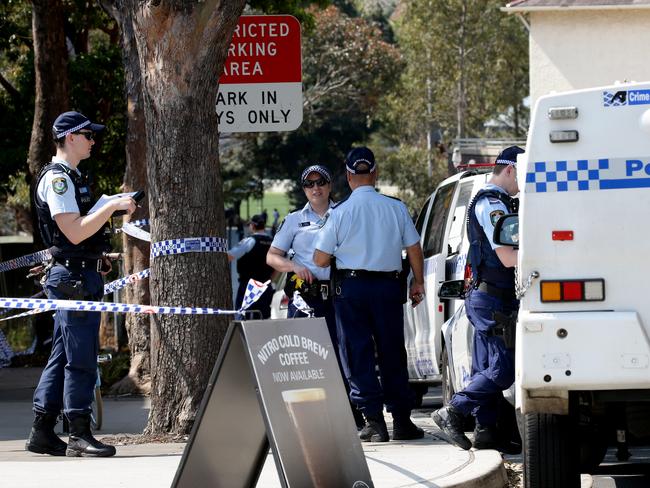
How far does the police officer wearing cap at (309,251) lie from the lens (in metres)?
9.27

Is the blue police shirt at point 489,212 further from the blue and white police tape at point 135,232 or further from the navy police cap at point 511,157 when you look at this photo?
the blue and white police tape at point 135,232

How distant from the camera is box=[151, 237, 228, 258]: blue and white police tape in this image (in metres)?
8.71

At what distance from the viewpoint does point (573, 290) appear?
6.25 meters

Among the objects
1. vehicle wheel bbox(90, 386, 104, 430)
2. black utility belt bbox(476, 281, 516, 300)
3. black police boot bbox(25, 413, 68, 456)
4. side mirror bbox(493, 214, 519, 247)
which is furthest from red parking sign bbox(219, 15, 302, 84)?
side mirror bbox(493, 214, 519, 247)

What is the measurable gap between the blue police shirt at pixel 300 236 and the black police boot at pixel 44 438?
219 cm

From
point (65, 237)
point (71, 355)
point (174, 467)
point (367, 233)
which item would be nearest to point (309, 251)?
point (367, 233)

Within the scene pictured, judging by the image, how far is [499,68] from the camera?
45.3 m

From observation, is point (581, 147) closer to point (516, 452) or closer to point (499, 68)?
point (516, 452)

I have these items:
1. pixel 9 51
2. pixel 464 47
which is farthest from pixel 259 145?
pixel 9 51

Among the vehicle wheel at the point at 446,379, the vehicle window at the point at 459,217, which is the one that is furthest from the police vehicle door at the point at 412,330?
the vehicle wheel at the point at 446,379

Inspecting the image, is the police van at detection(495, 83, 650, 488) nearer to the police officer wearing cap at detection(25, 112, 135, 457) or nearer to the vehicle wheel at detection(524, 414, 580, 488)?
the vehicle wheel at detection(524, 414, 580, 488)

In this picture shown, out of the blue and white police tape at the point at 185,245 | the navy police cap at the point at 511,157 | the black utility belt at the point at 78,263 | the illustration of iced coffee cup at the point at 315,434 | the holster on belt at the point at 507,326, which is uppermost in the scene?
the navy police cap at the point at 511,157

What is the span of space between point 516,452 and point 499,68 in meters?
37.4

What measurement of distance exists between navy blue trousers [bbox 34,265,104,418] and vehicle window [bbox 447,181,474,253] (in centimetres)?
350
